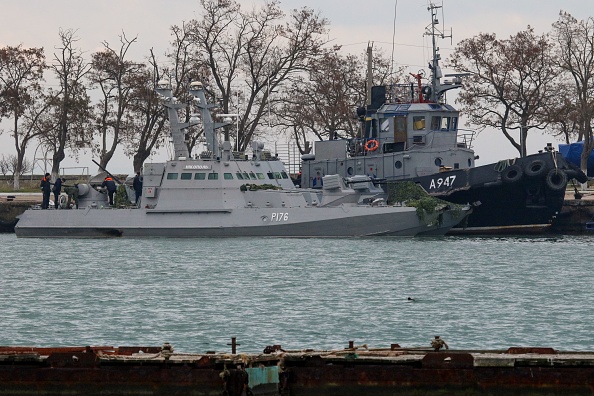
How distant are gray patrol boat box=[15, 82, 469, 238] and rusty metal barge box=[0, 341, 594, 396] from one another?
27074 millimetres

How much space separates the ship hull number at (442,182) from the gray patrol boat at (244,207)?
1.87 meters

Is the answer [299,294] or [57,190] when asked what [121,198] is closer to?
[57,190]

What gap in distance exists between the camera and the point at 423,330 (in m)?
19.1

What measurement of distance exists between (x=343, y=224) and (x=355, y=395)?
2736 centimetres

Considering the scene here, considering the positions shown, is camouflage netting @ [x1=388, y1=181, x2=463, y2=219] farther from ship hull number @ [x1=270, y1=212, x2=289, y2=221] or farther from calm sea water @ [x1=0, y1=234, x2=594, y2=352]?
ship hull number @ [x1=270, y1=212, x2=289, y2=221]

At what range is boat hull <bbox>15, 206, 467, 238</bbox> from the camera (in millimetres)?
39156

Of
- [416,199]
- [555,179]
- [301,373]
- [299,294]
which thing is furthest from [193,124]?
[301,373]

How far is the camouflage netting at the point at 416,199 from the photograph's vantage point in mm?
39188

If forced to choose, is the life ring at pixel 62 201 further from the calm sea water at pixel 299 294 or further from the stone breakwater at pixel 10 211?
the stone breakwater at pixel 10 211

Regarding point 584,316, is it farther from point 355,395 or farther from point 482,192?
point 482,192

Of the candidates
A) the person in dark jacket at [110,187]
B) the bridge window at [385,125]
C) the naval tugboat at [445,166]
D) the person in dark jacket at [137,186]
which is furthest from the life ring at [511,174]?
the person in dark jacket at [110,187]

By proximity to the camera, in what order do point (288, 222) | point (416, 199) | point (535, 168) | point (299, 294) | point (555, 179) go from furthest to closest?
point (535, 168) < point (555, 179) < point (416, 199) < point (288, 222) < point (299, 294)

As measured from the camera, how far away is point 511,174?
1641 inches

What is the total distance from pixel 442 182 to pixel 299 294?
60.3 feet
